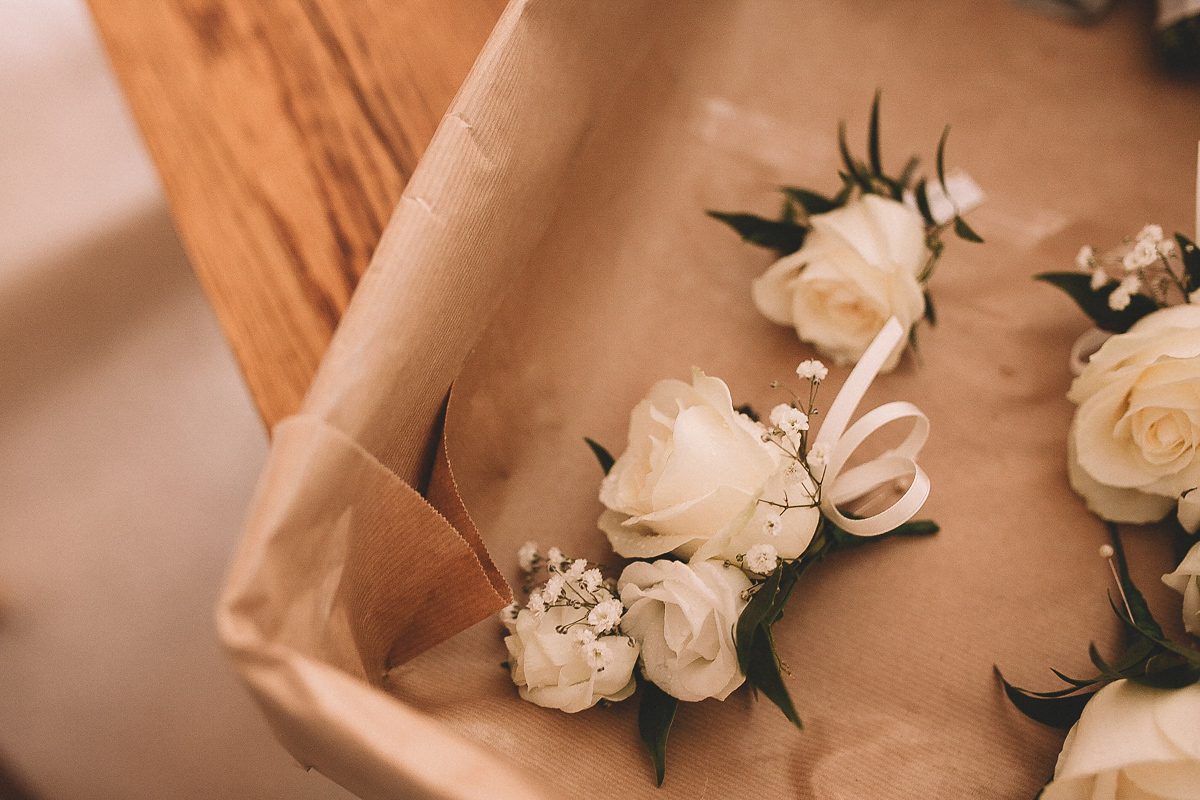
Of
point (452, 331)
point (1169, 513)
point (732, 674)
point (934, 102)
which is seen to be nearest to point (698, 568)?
point (732, 674)

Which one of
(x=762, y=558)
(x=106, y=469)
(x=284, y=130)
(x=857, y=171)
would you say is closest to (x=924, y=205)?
(x=857, y=171)

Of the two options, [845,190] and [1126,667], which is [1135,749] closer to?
[1126,667]

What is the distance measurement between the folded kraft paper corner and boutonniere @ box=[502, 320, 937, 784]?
0.03 metres

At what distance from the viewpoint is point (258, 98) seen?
0.51 m

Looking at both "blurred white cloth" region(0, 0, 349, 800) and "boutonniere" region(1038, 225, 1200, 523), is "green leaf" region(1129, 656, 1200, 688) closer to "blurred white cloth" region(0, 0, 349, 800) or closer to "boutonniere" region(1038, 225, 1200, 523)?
"boutonniere" region(1038, 225, 1200, 523)

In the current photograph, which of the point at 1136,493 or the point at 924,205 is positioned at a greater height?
the point at 924,205

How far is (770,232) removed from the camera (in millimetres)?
464

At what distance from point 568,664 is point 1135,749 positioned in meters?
0.23

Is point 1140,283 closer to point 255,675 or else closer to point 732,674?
point 732,674

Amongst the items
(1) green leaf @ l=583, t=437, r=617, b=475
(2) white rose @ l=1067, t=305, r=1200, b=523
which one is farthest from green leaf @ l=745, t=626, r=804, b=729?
(2) white rose @ l=1067, t=305, r=1200, b=523

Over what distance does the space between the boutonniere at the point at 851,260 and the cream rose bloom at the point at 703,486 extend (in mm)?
123

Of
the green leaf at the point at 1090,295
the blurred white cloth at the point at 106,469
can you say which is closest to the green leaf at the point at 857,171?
the green leaf at the point at 1090,295

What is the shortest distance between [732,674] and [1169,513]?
0.28 meters

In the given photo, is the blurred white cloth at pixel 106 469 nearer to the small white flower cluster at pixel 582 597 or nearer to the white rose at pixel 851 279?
the small white flower cluster at pixel 582 597
